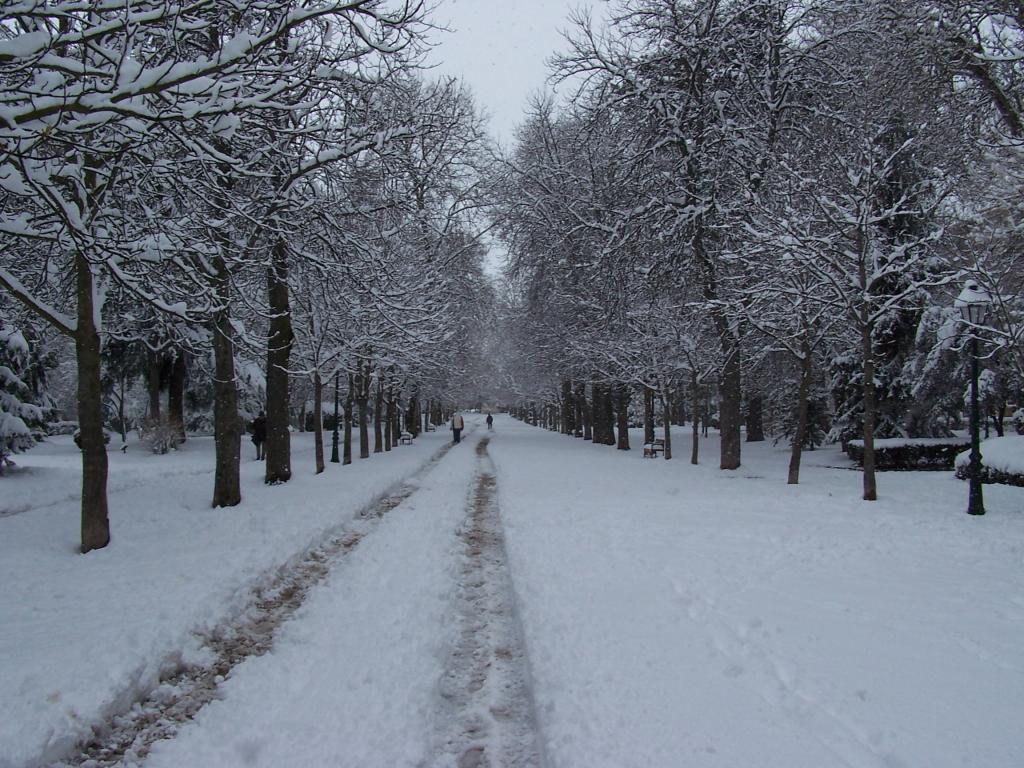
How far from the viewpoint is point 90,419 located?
309 inches

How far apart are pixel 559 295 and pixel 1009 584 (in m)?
21.5

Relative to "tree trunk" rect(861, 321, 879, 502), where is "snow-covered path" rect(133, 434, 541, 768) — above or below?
below

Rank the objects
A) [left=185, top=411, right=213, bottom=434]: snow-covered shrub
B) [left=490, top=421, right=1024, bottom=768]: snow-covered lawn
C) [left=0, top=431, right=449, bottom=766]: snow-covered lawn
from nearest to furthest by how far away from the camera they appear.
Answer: [left=490, top=421, right=1024, bottom=768]: snow-covered lawn → [left=0, top=431, right=449, bottom=766]: snow-covered lawn → [left=185, top=411, right=213, bottom=434]: snow-covered shrub

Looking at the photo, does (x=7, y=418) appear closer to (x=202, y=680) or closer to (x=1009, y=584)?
(x=202, y=680)

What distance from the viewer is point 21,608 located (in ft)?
18.6

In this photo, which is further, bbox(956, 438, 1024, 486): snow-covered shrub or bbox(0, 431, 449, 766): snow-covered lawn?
bbox(956, 438, 1024, 486): snow-covered shrub

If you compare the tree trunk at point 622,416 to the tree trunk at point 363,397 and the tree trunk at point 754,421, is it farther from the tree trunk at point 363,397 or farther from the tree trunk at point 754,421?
the tree trunk at point 363,397

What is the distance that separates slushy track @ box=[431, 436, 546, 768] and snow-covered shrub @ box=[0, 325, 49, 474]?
16499 millimetres

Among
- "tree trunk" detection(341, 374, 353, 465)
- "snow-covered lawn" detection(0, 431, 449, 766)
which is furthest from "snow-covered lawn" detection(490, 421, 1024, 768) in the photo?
"tree trunk" detection(341, 374, 353, 465)

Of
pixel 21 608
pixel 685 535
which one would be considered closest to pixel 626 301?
pixel 685 535

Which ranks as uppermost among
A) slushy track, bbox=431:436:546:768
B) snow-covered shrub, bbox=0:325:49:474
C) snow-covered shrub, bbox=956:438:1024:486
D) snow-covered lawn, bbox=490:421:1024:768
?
snow-covered shrub, bbox=0:325:49:474

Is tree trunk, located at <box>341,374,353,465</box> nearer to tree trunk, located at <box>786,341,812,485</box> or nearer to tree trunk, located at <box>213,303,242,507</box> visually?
tree trunk, located at <box>213,303,242,507</box>

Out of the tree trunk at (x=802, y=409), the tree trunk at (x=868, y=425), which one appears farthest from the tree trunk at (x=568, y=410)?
the tree trunk at (x=868, y=425)

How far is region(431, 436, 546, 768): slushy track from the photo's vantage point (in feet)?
11.1
